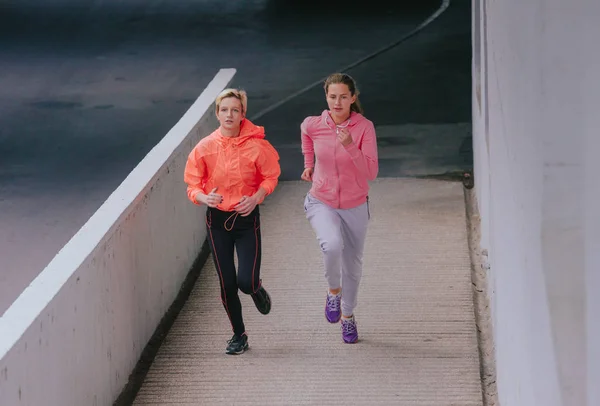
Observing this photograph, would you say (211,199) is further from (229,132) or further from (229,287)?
(229,287)

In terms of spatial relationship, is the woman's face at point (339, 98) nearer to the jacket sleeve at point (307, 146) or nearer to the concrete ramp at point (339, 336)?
the jacket sleeve at point (307, 146)

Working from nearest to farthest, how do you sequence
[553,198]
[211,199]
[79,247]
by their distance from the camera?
[553,198], [79,247], [211,199]

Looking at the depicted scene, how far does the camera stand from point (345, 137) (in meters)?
6.58

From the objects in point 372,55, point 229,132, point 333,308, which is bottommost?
point 372,55

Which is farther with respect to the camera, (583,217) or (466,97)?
(466,97)

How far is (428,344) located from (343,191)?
127 cm

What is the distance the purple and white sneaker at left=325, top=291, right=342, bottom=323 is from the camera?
735cm

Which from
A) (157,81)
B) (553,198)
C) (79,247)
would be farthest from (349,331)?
(157,81)

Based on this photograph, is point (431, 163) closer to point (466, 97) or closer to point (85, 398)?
point (466, 97)

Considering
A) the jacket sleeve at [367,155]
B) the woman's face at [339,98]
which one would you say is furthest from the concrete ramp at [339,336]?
the woman's face at [339,98]

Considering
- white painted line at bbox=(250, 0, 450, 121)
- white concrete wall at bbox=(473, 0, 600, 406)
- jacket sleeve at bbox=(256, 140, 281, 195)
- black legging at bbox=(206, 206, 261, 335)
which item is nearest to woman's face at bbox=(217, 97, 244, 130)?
jacket sleeve at bbox=(256, 140, 281, 195)

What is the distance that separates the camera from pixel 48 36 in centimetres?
2173

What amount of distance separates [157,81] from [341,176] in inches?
437

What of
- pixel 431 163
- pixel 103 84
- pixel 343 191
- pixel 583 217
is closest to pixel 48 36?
pixel 103 84
